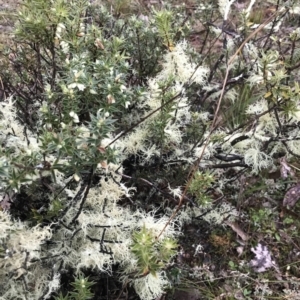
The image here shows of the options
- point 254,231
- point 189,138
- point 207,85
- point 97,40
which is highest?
point 97,40

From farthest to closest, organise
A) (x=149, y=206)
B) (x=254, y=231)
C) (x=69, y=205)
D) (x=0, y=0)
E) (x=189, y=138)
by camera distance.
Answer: (x=0, y=0) < (x=254, y=231) < (x=189, y=138) < (x=149, y=206) < (x=69, y=205)

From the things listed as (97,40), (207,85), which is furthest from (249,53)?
(97,40)

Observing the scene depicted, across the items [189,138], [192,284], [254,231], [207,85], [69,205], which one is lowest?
[192,284]

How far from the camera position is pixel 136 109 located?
6.77 ft

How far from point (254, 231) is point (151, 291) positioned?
0.71 metres

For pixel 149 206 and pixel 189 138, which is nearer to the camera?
pixel 149 206

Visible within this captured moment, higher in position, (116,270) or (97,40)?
(97,40)

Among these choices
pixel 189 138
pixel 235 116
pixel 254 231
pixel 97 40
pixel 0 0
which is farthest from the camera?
pixel 0 0

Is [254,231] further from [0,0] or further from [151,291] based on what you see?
[0,0]

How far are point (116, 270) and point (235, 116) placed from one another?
3.57ft

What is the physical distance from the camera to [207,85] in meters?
2.40

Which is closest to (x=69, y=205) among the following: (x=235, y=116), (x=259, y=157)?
(x=259, y=157)

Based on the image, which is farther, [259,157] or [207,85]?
[207,85]

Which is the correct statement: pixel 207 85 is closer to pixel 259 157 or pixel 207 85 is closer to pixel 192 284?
pixel 259 157
